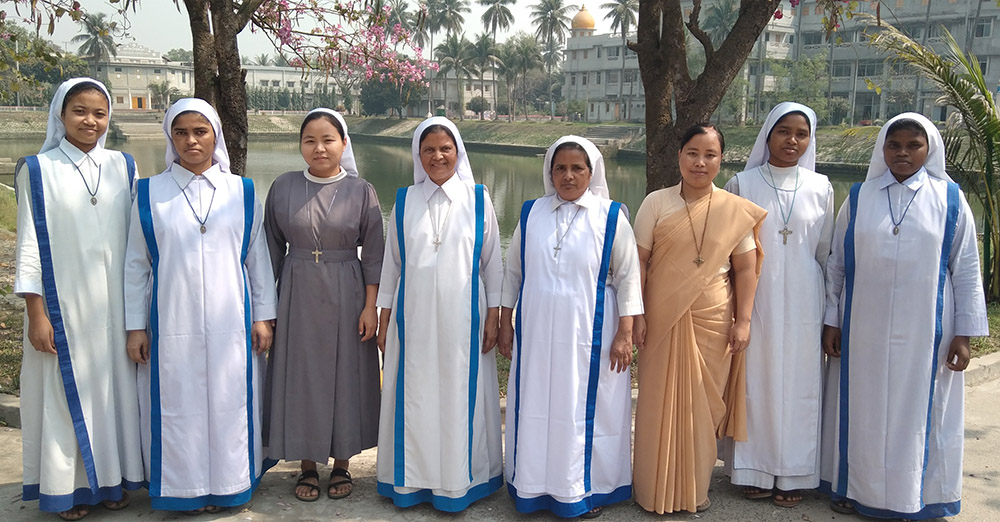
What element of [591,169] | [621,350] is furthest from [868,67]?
[621,350]

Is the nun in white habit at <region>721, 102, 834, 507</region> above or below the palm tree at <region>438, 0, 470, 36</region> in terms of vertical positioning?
below

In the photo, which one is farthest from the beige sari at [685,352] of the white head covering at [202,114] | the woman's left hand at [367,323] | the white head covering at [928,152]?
the white head covering at [202,114]

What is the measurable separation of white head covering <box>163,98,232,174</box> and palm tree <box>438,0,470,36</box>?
183 feet

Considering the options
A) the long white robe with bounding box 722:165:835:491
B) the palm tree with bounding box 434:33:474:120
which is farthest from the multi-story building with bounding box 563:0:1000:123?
the long white robe with bounding box 722:165:835:491

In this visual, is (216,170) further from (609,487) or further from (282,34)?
(282,34)

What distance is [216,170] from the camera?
314 centimetres

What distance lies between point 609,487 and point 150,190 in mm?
2163

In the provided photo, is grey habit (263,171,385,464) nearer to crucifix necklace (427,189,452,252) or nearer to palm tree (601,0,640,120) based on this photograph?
crucifix necklace (427,189,452,252)

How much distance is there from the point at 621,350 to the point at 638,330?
0.12 meters

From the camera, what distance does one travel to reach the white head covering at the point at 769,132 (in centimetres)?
319

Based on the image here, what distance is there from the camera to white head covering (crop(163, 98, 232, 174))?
119 inches

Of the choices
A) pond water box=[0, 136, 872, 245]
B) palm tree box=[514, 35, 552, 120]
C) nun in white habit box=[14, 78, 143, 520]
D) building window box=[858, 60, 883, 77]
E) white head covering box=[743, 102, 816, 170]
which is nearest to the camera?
nun in white habit box=[14, 78, 143, 520]

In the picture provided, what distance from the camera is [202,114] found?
3.03m

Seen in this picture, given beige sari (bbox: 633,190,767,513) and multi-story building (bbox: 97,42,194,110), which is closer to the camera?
beige sari (bbox: 633,190,767,513)
